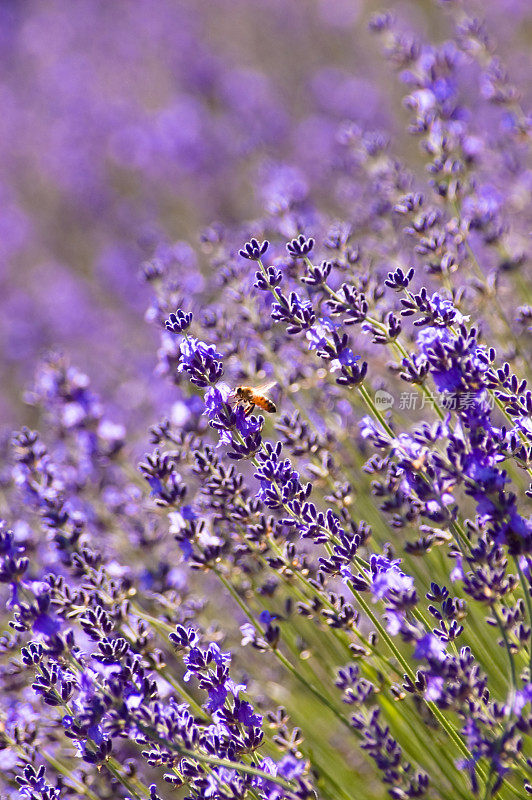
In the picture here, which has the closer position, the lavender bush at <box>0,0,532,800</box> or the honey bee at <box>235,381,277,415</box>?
the lavender bush at <box>0,0,532,800</box>

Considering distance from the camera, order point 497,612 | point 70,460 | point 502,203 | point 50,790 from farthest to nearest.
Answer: point 502,203, point 70,460, point 50,790, point 497,612

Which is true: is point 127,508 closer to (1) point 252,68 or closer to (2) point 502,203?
(2) point 502,203

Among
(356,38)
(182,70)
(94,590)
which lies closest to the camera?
(94,590)

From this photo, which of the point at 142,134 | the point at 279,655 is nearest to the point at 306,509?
the point at 279,655

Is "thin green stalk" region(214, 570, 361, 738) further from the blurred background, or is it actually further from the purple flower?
the blurred background

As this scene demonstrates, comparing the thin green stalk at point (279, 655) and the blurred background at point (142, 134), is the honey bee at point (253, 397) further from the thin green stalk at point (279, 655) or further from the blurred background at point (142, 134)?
the blurred background at point (142, 134)

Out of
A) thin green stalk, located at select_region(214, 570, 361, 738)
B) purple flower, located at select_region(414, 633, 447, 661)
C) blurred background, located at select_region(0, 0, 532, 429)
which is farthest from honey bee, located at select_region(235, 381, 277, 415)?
blurred background, located at select_region(0, 0, 532, 429)

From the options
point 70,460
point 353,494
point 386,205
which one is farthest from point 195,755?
point 386,205

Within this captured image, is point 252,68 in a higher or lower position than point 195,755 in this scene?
higher
